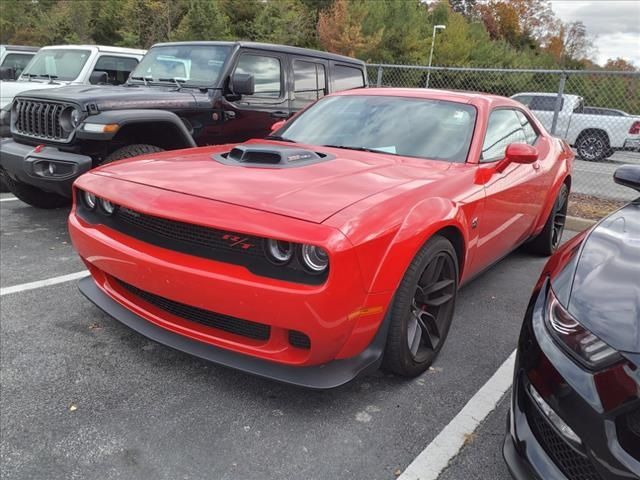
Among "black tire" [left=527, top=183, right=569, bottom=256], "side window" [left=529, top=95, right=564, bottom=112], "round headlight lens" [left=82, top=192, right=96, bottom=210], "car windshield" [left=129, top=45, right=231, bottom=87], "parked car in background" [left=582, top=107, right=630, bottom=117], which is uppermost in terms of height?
"car windshield" [left=129, top=45, right=231, bottom=87]

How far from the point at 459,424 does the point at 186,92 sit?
4314 millimetres

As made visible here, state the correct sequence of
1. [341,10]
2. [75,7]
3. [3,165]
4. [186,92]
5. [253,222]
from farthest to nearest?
[341,10] → [75,7] → [186,92] → [3,165] → [253,222]

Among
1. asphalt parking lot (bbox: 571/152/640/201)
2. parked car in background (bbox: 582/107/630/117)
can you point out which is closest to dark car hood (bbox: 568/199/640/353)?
asphalt parking lot (bbox: 571/152/640/201)

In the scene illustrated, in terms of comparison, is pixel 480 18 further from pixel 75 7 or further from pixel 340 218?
A: pixel 340 218

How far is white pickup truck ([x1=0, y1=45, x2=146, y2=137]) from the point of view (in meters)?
7.22

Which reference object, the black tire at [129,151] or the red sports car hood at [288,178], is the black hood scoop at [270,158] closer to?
the red sports car hood at [288,178]

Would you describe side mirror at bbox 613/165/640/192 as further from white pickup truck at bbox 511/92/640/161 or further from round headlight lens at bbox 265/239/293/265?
white pickup truck at bbox 511/92/640/161

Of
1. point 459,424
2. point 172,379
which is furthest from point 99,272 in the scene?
point 459,424

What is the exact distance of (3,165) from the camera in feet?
16.0

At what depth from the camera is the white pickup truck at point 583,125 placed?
13.3 m

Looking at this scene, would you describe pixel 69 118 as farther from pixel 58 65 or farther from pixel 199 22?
pixel 199 22

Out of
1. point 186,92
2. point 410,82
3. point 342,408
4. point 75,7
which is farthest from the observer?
point 75,7

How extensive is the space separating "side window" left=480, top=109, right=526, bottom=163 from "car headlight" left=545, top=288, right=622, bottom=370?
165 centimetres

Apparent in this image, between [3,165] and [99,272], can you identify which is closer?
[99,272]
